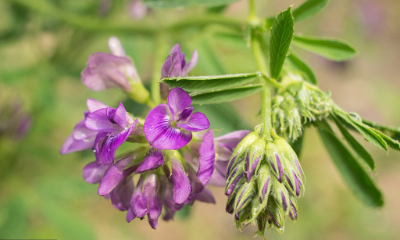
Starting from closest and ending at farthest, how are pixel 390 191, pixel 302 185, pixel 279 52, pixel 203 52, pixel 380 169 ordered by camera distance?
1. pixel 302 185
2. pixel 279 52
3. pixel 203 52
4. pixel 380 169
5. pixel 390 191

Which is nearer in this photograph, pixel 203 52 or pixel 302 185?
pixel 302 185

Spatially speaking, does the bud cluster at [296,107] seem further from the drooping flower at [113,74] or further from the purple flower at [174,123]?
the drooping flower at [113,74]

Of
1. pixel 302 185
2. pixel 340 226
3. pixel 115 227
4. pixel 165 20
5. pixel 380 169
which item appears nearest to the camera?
pixel 302 185

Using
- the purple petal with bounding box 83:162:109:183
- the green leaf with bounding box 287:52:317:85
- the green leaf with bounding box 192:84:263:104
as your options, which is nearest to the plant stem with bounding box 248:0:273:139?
the green leaf with bounding box 192:84:263:104

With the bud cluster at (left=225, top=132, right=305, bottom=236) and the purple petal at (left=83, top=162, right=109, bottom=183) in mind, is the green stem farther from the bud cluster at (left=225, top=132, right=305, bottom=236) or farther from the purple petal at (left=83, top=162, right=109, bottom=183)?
the bud cluster at (left=225, top=132, right=305, bottom=236)

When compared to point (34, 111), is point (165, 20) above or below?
above

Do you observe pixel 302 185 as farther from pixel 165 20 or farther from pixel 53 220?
pixel 53 220

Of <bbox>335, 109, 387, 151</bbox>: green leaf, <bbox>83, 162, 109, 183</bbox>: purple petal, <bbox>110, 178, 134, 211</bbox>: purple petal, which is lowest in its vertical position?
<bbox>110, 178, 134, 211</bbox>: purple petal

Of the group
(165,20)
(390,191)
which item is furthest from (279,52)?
(390,191)
